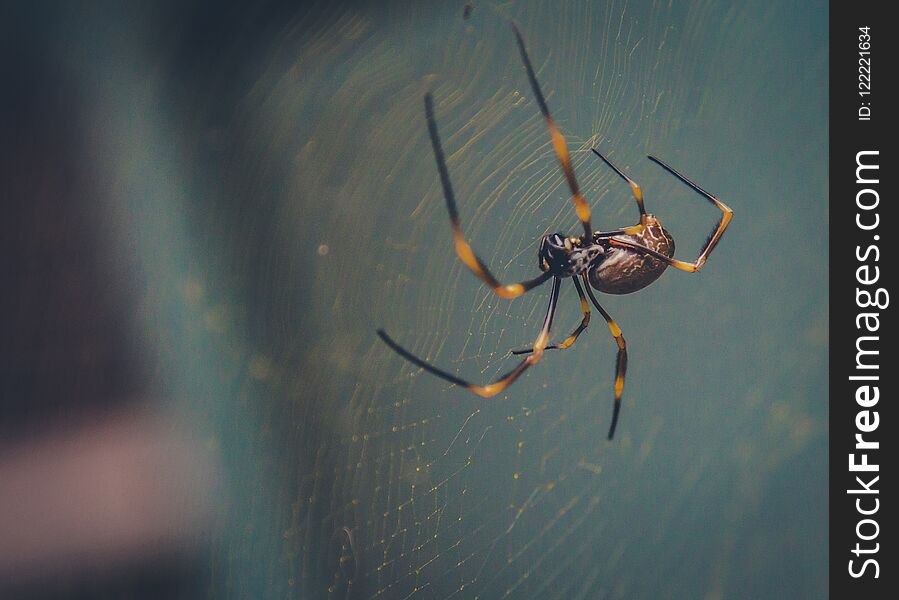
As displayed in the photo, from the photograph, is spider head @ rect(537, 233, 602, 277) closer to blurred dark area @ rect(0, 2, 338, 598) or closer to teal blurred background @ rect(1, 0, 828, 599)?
teal blurred background @ rect(1, 0, 828, 599)

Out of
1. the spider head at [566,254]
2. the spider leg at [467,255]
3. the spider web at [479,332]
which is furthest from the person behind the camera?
the spider web at [479,332]

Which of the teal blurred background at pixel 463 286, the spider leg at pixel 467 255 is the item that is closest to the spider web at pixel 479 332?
the teal blurred background at pixel 463 286

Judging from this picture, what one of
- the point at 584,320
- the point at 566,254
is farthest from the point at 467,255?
the point at 584,320

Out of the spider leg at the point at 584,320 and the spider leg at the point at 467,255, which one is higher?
the spider leg at the point at 467,255

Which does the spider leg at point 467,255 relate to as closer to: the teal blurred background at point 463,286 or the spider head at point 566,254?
the spider head at point 566,254

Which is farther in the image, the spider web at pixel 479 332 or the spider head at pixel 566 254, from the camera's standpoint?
the spider web at pixel 479 332

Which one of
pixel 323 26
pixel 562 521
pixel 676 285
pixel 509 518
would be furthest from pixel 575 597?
pixel 323 26

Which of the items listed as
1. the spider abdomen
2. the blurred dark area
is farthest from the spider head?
the blurred dark area
